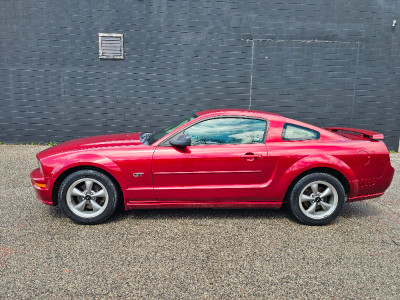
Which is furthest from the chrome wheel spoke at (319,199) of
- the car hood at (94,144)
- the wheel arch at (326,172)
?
the car hood at (94,144)

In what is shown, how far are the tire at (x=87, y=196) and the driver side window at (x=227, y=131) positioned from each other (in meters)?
1.13

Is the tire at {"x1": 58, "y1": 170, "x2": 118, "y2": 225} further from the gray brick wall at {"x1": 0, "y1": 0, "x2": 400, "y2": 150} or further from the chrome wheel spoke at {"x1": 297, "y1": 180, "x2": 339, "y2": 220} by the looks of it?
the gray brick wall at {"x1": 0, "y1": 0, "x2": 400, "y2": 150}

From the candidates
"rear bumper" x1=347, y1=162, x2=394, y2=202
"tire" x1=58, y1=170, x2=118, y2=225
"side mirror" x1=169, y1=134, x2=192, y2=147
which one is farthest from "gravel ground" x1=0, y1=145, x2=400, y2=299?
"side mirror" x1=169, y1=134, x2=192, y2=147

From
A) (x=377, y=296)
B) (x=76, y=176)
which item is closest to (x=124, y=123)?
(x=76, y=176)

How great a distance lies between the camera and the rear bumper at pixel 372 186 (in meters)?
3.84

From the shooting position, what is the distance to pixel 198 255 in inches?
122

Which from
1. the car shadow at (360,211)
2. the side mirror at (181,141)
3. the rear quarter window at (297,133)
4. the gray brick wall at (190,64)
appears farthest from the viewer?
the gray brick wall at (190,64)

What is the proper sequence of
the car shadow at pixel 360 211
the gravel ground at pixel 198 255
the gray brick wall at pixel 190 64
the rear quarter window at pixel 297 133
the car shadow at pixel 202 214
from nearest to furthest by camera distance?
the gravel ground at pixel 198 255
the rear quarter window at pixel 297 133
the car shadow at pixel 202 214
the car shadow at pixel 360 211
the gray brick wall at pixel 190 64

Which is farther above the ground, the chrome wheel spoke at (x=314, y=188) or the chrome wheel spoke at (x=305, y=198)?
the chrome wheel spoke at (x=314, y=188)

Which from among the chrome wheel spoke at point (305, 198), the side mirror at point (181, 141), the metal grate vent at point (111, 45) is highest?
the metal grate vent at point (111, 45)

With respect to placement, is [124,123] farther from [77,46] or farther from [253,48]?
[253,48]

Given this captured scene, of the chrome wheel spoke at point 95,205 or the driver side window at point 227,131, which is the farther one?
the driver side window at point 227,131

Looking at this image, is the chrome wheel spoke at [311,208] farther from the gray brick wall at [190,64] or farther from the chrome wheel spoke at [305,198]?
the gray brick wall at [190,64]

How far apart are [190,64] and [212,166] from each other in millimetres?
5480
